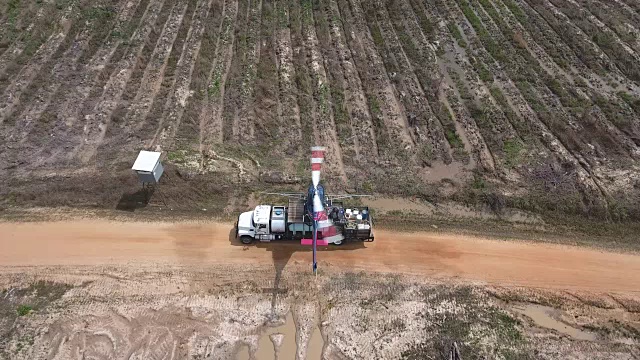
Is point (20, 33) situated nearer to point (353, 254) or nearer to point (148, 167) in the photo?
point (148, 167)

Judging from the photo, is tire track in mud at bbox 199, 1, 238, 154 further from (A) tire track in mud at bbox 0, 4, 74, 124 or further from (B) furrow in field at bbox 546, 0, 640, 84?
(B) furrow in field at bbox 546, 0, 640, 84

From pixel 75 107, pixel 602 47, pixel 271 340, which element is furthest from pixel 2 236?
pixel 602 47

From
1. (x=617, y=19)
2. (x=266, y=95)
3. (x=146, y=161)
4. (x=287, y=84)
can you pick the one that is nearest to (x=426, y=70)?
(x=287, y=84)

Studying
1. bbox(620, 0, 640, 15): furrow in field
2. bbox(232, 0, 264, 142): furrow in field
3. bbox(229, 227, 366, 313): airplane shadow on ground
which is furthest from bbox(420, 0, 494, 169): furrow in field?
bbox(620, 0, 640, 15): furrow in field

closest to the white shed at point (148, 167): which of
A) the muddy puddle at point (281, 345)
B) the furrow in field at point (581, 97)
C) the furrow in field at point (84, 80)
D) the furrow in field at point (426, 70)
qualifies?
the furrow in field at point (84, 80)

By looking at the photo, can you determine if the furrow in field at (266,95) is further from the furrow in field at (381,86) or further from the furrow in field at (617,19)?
the furrow in field at (617,19)

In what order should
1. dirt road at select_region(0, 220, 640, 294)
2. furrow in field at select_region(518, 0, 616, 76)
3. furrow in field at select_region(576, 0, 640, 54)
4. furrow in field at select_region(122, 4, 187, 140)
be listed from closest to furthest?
dirt road at select_region(0, 220, 640, 294)
furrow in field at select_region(122, 4, 187, 140)
furrow in field at select_region(518, 0, 616, 76)
furrow in field at select_region(576, 0, 640, 54)
